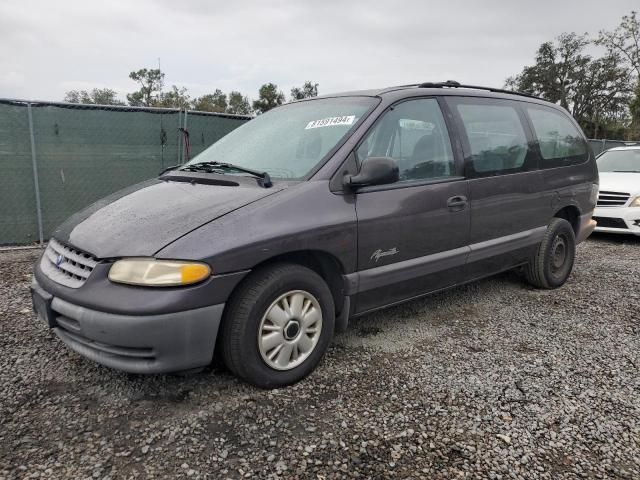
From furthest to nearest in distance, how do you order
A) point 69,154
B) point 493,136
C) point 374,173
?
point 69,154 → point 493,136 → point 374,173

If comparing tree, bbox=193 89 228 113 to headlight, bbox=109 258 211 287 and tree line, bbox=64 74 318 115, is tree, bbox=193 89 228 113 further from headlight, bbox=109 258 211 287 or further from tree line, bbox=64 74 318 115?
headlight, bbox=109 258 211 287

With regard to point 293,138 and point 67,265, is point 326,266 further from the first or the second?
point 67,265

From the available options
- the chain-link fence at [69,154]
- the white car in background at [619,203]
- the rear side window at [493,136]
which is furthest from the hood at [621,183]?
the chain-link fence at [69,154]

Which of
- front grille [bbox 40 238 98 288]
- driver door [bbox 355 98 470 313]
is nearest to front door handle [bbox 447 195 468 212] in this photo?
driver door [bbox 355 98 470 313]

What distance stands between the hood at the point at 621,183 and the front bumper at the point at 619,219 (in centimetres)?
28

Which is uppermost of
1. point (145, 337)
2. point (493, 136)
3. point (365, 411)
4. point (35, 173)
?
point (493, 136)

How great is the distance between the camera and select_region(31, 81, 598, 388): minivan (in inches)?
90.8

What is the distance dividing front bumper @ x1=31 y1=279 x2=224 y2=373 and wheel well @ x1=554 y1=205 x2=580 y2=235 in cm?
368

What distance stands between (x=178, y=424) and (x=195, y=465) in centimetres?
33

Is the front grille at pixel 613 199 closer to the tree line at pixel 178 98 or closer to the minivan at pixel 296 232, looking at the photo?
the minivan at pixel 296 232

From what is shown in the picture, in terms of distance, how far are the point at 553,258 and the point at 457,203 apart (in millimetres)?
1713

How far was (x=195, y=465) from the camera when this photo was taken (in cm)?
207

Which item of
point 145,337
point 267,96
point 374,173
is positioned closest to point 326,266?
point 374,173

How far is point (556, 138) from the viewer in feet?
14.6
